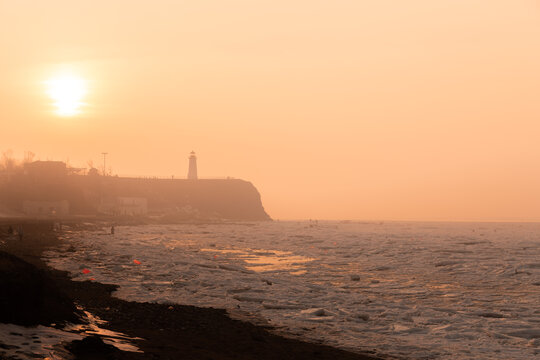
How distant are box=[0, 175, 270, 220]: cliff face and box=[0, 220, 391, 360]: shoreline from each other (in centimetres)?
8038

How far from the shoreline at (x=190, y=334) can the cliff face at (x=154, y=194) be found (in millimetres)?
80379

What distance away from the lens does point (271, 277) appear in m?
20.6

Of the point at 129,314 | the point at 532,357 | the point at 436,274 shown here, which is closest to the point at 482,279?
the point at 436,274

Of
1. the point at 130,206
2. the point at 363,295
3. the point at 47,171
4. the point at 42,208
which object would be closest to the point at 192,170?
the point at 130,206

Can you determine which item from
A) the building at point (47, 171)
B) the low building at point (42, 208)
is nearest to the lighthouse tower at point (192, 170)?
the building at point (47, 171)

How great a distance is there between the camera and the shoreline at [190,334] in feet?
28.2

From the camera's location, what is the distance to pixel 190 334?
33.2 feet

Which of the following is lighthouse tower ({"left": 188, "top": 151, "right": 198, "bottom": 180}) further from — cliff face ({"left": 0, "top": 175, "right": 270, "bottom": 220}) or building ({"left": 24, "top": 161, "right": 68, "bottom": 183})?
building ({"left": 24, "top": 161, "right": 68, "bottom": 183})

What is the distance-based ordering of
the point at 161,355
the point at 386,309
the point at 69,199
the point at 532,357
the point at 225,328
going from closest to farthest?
1. the point at 161,355
2. the point at 532,357
3. the point at 225,328
4. the point at 386,309
5. the point at 69,199

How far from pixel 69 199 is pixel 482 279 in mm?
87708

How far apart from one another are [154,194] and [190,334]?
15693 cm

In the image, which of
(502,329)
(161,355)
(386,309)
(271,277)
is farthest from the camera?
(271,277)

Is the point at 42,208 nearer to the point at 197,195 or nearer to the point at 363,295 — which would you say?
the point at 363,295

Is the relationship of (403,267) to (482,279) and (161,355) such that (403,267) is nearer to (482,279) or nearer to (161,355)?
(482,279)
